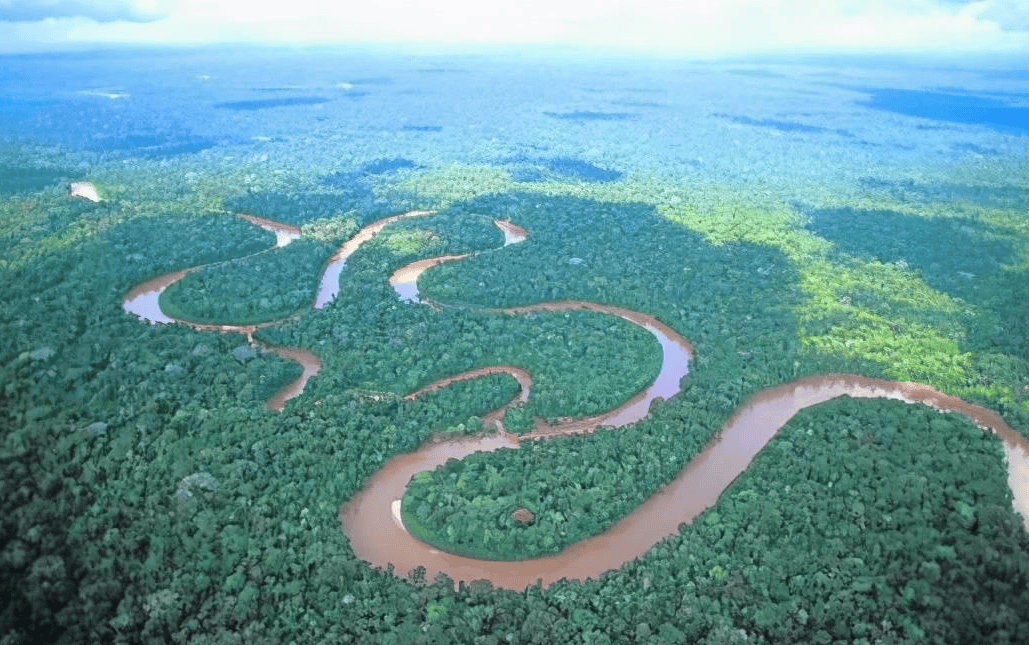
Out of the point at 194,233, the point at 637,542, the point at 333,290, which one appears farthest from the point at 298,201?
the point at 637,542

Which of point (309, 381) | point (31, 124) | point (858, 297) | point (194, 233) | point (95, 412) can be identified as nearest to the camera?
point (95, 412)

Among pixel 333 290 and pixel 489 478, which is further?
pixel 333 290

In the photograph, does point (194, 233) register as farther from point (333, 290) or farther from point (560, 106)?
point (560, 106)

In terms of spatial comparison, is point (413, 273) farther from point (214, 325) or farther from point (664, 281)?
point (664, 281)

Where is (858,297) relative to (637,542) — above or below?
above

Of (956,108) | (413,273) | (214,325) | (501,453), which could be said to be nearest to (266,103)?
(413,273)

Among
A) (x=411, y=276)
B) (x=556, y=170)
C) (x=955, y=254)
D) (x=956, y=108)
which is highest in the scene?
(x=956, y=108)

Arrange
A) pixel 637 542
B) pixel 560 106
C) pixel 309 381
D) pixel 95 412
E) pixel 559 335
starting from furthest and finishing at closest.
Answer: pixel 560 106, pixel 559 335, pixel 309 381, pixel 95 412, pixel 637 542
